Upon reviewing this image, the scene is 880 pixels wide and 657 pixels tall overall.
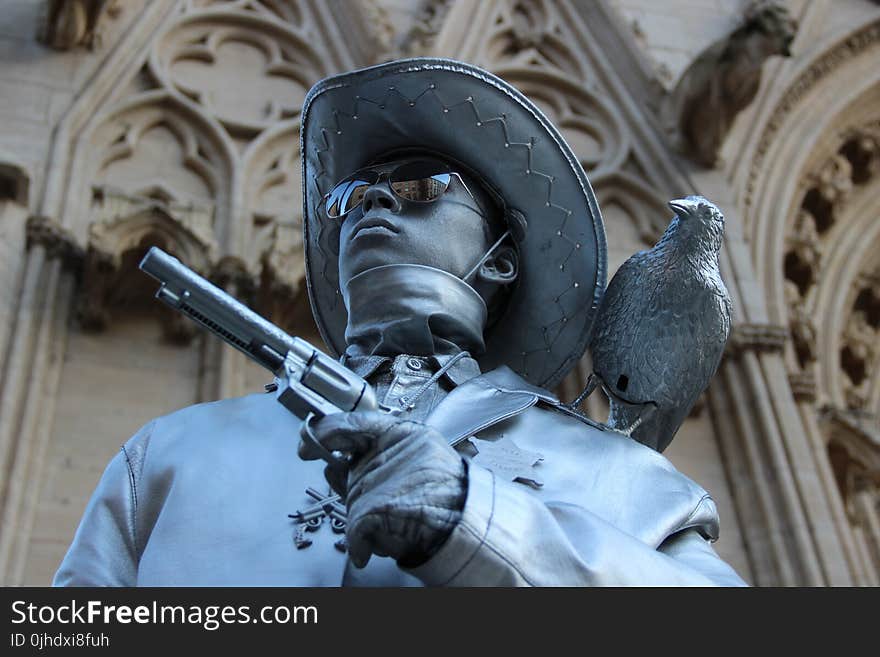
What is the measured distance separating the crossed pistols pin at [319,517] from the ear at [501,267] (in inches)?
30.2

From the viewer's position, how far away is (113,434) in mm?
5863

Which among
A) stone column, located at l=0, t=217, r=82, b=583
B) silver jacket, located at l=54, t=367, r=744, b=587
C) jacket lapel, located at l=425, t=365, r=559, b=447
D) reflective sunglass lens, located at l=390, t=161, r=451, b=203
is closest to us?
silver jacket, located at l=54, t=367, r=744, b=587

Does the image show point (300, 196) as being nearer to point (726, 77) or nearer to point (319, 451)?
point (726, 77)

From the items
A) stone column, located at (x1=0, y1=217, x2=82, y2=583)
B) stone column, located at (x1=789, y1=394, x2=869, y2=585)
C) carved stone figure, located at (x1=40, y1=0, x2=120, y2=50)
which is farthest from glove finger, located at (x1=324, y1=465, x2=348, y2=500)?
carved stone figure, located at (x1=40, y1=0, x2=120, y2=50)

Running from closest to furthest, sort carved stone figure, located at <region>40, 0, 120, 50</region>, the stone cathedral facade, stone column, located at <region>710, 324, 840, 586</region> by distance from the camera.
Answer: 1. the stone cathedral facade
2. stone column, located at <region>710, 324, 840, 586</region>
3. carved stone figure, located at <region>40, 0, 120, 50</region>

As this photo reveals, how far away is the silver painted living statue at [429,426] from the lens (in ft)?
6.61

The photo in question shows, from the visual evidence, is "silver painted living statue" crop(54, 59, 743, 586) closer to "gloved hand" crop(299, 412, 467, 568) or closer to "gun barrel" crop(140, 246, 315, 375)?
"gloved hand" crop(299, 412, 467, 568)

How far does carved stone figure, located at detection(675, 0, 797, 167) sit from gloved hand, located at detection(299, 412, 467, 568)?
231 inches

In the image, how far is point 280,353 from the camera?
2271 millimetres

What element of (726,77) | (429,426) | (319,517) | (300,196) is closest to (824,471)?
(726,77)

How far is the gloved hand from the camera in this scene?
1.95 meters

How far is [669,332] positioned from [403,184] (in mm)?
643

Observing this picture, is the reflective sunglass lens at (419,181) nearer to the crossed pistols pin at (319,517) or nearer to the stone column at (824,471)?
the crossed pistols pin at (319,517)
